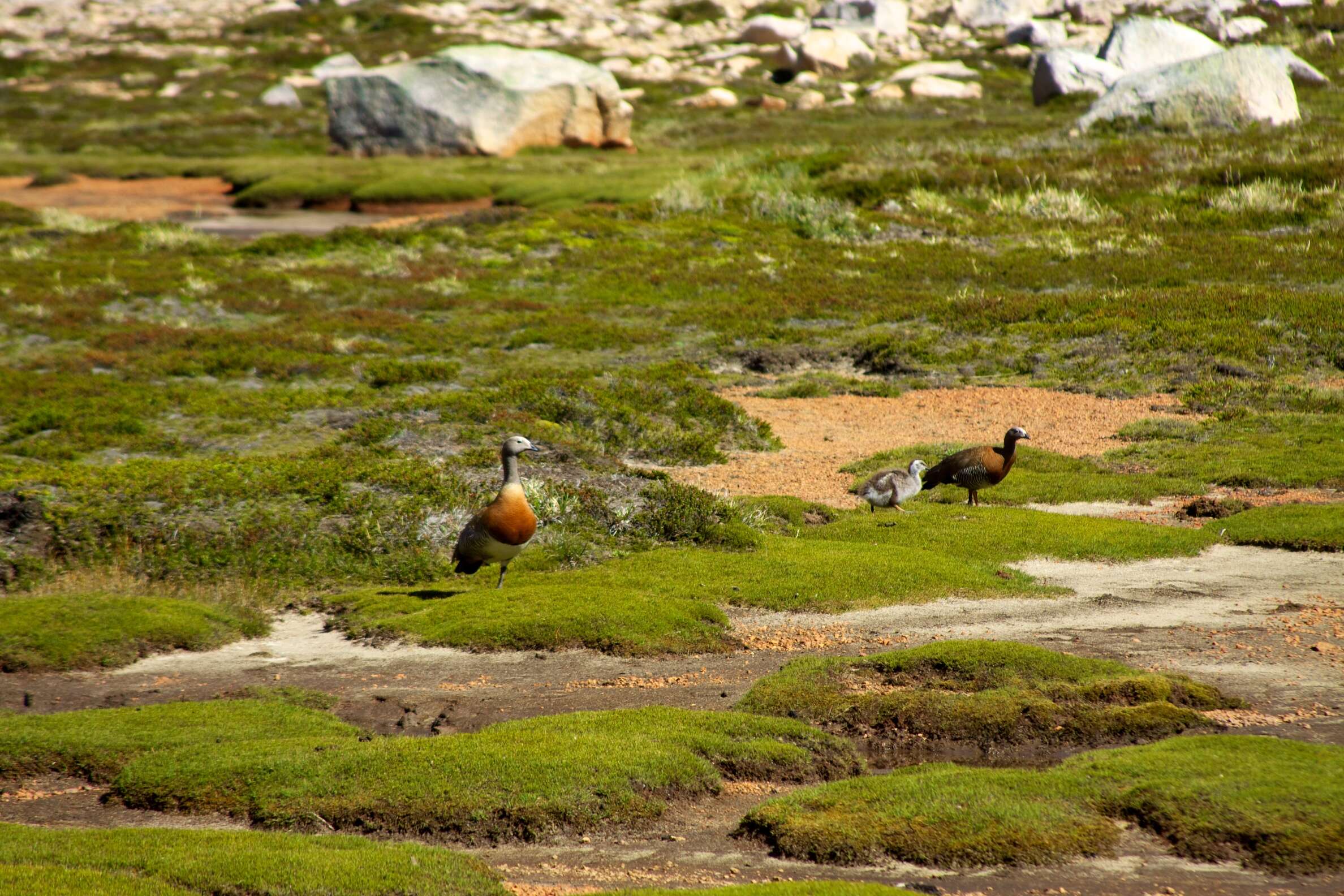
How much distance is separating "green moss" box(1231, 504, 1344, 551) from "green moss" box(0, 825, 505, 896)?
13755 millimetres

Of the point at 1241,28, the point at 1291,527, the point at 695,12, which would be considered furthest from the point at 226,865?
the point at 695,12

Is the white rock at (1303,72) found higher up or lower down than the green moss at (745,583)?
higher up

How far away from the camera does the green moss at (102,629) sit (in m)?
13.0

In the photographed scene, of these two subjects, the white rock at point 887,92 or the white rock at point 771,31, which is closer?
the white rock at point 887,92

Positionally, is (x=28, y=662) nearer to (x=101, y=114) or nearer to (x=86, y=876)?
(x=86, y=876)

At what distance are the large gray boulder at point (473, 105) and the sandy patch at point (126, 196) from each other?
32.5 ft

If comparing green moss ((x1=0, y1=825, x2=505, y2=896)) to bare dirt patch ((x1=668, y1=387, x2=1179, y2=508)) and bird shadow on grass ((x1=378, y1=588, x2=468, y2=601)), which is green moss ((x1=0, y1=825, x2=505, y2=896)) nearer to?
bird shadow on grass ((x1=378, y1=588, x2=468, y2=601))

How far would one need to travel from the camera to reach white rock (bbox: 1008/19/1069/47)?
362ft

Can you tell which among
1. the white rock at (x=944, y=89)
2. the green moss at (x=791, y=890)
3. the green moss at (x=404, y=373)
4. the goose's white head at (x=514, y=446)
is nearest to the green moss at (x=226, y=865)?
the green moss at (x=791, y=890)

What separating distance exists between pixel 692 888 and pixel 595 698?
428 cm

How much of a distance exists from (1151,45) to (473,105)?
4481 centimetres

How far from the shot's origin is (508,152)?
Answer: 2832 inches

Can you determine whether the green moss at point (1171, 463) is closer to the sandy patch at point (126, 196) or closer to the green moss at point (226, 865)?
the green moss at point (226, 865)

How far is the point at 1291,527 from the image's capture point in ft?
57.3
